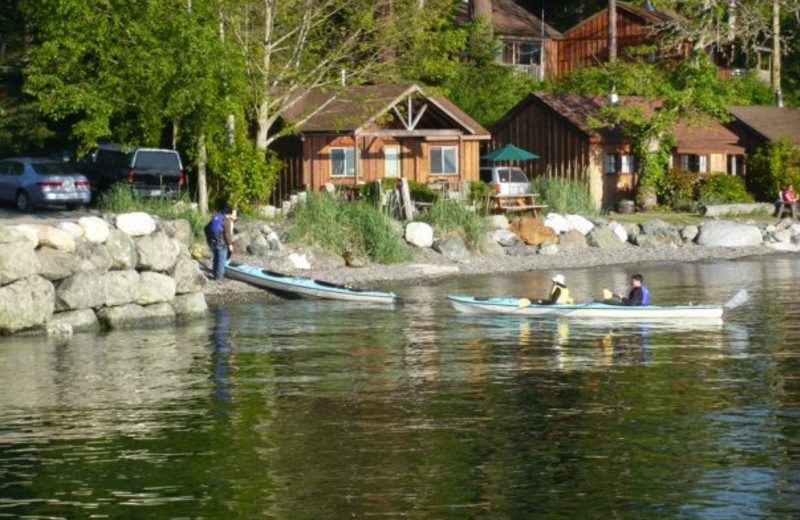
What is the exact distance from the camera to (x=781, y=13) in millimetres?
82688

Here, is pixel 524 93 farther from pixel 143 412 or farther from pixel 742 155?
pixel 143 412

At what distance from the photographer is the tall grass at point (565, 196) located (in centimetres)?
5498

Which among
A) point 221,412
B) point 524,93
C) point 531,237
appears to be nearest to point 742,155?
point 524,93

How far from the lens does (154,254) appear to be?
3500 centimetres

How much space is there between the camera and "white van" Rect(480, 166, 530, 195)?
186ft

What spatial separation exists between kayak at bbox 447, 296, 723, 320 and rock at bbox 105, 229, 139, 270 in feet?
25.5

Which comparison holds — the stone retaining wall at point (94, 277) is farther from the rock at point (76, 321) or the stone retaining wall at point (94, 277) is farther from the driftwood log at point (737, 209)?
the driftwood log at point (737, 209)

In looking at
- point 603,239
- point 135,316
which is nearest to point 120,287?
point 135,316

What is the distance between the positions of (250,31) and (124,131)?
17.5 ft

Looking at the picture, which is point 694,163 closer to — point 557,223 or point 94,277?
point 557,223

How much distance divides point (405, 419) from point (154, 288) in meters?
13.0

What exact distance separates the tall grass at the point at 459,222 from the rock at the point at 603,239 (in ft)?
14.8

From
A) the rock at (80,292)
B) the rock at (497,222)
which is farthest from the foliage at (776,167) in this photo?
the rock at (80,292)

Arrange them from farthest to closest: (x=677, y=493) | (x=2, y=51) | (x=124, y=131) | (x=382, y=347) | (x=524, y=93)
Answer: (x=524, y=93) → (x=2, y=51) → (x=124, y=131) → (x=382, y=347) → (x=677, y=493)
